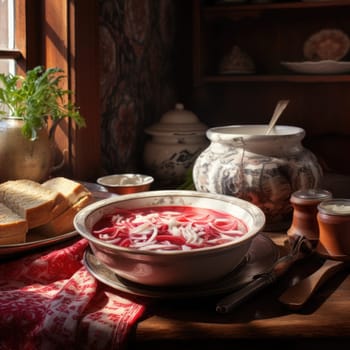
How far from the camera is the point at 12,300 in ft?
2.71

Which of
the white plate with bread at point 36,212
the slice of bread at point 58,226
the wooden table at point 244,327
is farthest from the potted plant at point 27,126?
the wooden table at point 244,327

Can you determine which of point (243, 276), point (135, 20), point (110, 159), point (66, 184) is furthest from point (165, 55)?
point (243, 276)

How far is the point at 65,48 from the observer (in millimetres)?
1401

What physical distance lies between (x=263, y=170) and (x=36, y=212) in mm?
436

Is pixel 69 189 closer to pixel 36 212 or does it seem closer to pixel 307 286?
pixel 36 212

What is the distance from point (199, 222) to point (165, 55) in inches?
46.1

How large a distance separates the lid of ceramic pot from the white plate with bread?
554 millimetres

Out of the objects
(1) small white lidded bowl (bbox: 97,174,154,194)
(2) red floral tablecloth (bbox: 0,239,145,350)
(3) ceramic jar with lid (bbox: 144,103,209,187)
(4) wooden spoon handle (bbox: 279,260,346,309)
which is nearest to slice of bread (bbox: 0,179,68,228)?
(2) red floral tablecloth (bbox: 0,239,145,350)

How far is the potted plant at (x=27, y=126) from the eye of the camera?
1202mm

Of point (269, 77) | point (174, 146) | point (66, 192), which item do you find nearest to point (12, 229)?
point (66, 192)

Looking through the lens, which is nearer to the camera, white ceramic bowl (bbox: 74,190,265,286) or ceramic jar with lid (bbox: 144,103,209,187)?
white ceramic bowl (bbox: 74,190,265,286)

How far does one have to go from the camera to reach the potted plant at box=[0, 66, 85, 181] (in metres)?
1.20

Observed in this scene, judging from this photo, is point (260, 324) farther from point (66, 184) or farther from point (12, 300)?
point (66, 184)

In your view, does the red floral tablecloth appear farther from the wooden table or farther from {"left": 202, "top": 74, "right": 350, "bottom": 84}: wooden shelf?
{"left": 202, "top": 74, "right": 350, "bottom": 84}: wooden shelf
